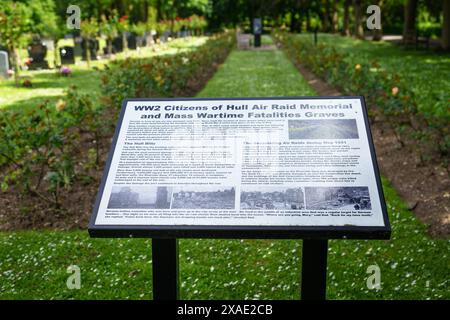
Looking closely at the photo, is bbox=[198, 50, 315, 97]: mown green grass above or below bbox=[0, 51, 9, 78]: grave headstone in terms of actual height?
below

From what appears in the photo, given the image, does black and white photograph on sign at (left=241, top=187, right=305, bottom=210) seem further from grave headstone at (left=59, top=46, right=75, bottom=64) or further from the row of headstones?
grave headstone at (left=59, top=46, right=75, bottom=64)

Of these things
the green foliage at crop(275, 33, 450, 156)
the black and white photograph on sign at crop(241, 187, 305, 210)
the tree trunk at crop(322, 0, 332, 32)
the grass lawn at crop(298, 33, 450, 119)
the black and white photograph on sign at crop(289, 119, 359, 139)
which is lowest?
the tree trunk at crop(322, 0, 332, 32)

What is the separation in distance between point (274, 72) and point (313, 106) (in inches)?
618

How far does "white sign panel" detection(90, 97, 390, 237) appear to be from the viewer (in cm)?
314

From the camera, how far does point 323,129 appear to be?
11.6 feet

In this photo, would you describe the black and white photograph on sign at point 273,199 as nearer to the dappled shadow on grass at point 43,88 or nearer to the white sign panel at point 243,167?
the white sign panel at point 243,167

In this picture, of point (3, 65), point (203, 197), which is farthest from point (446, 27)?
point (203, 197)

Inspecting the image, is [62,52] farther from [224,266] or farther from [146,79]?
[224,266]

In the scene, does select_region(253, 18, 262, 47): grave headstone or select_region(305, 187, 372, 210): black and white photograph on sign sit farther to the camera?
select_region(253, 18, 262, 47): grave headstone

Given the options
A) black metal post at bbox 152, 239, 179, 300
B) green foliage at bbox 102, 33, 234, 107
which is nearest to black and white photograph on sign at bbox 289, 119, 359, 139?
black metal post at bbox 152, 239, 179, 300

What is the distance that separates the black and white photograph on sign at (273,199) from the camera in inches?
125

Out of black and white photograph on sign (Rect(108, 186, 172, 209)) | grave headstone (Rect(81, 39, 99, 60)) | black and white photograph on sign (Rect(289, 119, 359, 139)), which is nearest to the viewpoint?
black and white photograph on sign (Rect(108, 186, 172, 209))

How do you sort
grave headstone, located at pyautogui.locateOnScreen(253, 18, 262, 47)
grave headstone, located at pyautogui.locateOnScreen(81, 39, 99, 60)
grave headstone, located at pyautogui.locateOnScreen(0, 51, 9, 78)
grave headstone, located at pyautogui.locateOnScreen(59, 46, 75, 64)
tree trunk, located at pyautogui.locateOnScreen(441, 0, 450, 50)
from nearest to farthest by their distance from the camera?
grave headstone, located at pyautogui.locateOnScreen(0, 51, 9, 78), grave headstone, located at pyautogui.locateOnScreen(59, 46, 75, 64), grave headstone, located at pyautogui.locateOnScreen(81, 39, 99, 60), tree trunk, located at pyautogui.locateOnScreen(441, 0, 450, 50), grave headstone, located at pyautogui.locateOnScreen(253, 18, 262, 47)

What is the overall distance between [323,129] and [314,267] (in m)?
0.90
